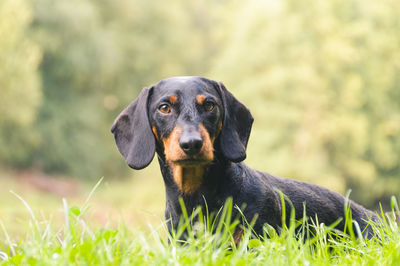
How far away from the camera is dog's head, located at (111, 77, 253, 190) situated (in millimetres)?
4027

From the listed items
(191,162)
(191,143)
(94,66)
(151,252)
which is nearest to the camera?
(151,252)

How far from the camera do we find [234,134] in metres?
4.45

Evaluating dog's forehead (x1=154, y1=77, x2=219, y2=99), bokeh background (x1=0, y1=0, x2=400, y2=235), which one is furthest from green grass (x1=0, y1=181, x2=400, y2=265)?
bokeh background (x1=0, y1=0, x2=400, y2=235)

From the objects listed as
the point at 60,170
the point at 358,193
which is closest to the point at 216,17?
the point at 60,170

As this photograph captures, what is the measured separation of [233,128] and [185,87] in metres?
0.49

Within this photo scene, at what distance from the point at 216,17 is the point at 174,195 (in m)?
40.2

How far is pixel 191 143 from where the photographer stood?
12.7 ft

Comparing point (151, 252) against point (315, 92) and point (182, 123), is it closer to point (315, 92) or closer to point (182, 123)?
point (182, 123)

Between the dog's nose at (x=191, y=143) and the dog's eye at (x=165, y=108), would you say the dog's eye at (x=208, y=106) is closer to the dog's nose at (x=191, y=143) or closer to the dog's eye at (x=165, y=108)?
the dog's eye at (x=165, y=108)

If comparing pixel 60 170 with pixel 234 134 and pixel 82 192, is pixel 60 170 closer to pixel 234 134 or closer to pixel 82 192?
pixel 82 192

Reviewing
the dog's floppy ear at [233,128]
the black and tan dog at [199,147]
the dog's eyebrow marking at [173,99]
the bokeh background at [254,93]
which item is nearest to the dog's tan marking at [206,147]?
the black and tan dog at [199,147]

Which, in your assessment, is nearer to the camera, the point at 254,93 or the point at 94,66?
the point at 254,93

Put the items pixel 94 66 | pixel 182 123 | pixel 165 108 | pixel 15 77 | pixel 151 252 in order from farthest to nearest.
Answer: pixel 94 66 → pixel 15 77 → pixel 165 108 → pixel 182 123 → pixel 151 252

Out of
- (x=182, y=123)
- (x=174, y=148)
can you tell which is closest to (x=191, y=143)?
(x=174, y=148)
